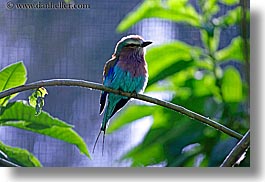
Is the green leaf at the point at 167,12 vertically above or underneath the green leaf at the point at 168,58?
above

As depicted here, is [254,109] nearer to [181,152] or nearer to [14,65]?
[181,152]

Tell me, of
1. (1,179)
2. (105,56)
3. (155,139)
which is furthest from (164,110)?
(1,179)

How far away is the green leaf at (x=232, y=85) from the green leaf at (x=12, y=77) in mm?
489

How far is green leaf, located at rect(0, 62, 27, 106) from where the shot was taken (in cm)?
113

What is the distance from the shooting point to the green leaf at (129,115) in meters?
1.14

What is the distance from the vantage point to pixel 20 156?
1.12 meters

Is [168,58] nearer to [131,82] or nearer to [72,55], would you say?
[131,82]

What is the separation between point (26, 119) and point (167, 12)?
432mm

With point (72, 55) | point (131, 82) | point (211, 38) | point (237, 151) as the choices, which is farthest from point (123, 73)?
point (237, 151)

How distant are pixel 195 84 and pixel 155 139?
0.17 meters

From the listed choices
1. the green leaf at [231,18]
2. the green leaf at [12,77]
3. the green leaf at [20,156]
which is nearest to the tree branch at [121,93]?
the green leaf at [12,77]

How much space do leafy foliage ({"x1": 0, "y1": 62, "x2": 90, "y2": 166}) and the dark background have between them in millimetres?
14

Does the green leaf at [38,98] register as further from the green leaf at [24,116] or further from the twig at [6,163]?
the twig at [6,163]

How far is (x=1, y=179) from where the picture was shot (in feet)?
3.71
